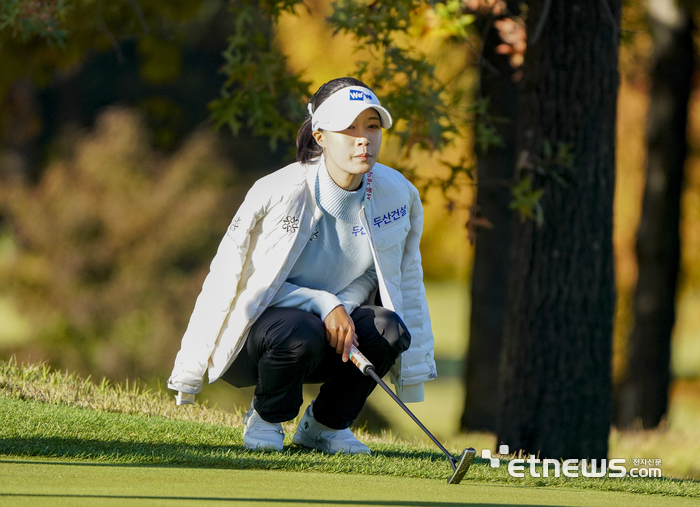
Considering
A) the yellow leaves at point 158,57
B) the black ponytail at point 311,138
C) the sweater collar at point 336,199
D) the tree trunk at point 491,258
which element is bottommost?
the tree trunk at point 491,258

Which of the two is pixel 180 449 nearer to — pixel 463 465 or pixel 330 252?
pixel 330 252

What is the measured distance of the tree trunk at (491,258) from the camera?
801cm

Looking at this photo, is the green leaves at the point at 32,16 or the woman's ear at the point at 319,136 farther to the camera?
the green leaves at the point at 32,16

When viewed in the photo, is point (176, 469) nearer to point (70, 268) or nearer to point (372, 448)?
point (372, 448)

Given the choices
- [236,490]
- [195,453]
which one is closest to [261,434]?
[195,453]

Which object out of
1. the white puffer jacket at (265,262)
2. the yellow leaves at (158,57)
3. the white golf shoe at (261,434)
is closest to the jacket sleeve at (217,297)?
the white puffer jacket at (265,262)

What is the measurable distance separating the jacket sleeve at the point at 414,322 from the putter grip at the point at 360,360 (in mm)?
315

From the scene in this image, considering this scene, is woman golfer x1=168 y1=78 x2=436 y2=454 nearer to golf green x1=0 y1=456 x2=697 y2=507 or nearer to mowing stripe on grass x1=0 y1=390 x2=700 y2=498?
mowing stripe on grass x1=0 y1=390 x2=700 y2=498

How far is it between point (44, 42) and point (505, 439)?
411cm

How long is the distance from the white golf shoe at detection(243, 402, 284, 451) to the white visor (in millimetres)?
1123

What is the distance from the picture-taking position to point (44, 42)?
22.5ft

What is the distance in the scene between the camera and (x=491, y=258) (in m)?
8.27

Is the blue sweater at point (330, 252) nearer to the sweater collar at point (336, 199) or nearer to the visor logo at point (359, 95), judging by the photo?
the sweater collar at point (336, 199)

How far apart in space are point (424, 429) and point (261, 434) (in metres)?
0.69
